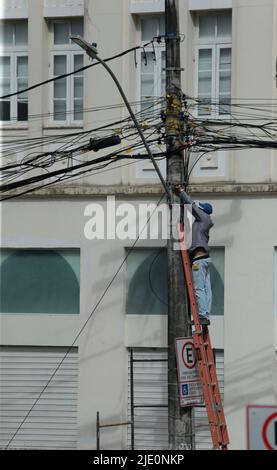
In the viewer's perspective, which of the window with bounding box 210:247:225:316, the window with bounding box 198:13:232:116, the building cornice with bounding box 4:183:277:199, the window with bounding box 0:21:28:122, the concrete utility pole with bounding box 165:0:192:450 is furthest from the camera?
the window with bounding box 0:21:28:122

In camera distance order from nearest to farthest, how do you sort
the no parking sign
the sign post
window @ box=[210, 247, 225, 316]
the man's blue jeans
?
1. the no parking sign
2. the sign post
3. the man's blue jeans
4. window @ box=[210, 247, 225, 316]

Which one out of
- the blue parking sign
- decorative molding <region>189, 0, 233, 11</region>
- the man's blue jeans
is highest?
decorative molding <region>189, 0, 233, 11</region>

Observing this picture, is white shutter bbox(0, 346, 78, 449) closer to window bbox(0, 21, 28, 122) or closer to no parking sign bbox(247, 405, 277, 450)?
window bbox(0, 21, 28, 122)

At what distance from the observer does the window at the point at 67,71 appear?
72.4 feet

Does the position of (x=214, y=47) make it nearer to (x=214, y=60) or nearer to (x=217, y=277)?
(x=214, y=60)

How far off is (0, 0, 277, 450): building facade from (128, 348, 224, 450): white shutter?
0.08 feet

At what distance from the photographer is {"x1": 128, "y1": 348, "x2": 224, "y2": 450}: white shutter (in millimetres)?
20969

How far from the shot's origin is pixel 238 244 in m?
20.8

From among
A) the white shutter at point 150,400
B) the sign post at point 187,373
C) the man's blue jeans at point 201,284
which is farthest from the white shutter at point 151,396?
the sign post at point 187,373

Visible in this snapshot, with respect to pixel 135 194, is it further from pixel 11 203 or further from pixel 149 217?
pixel 11 203

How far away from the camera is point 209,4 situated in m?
21.2

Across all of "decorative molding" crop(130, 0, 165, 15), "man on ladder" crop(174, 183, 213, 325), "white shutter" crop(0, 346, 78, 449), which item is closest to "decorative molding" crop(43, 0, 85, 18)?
"decorative molding" crop(130, 0, 165, 15)

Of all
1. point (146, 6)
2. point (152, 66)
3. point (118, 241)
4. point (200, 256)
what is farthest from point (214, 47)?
point (200, 256)
